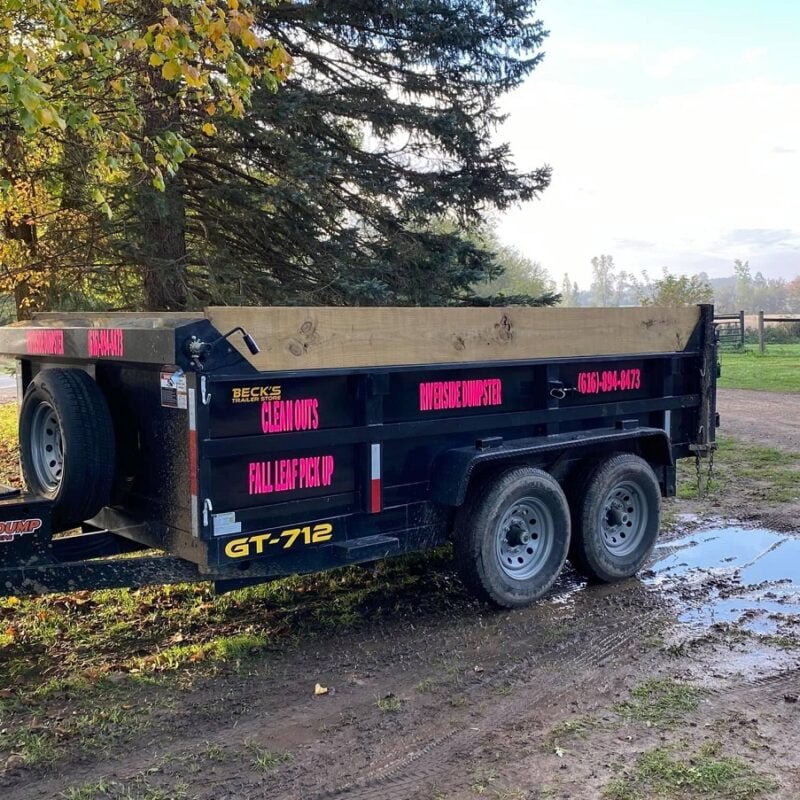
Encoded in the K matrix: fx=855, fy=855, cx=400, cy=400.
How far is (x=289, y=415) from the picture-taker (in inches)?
171

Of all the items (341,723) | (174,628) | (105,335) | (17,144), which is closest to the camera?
(341,723)

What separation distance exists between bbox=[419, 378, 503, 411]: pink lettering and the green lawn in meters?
15.7

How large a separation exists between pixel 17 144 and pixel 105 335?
5399 mm

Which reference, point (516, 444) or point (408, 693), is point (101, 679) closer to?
point (408, 693)

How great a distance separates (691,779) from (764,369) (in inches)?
889

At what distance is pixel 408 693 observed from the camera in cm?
413

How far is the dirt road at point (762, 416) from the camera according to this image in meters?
12.2

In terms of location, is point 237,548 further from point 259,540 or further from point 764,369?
point 764,369

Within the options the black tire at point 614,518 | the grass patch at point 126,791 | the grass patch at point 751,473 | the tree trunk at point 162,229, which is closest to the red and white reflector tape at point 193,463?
the grass patch at point 126,791

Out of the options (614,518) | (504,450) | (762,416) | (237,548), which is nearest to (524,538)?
(504,450)

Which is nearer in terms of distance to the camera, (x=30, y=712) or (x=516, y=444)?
(x=30, y=712)

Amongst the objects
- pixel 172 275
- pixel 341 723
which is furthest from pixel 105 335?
pixel 172 275

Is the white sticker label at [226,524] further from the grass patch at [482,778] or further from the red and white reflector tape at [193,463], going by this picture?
the grass patch at [482,778]

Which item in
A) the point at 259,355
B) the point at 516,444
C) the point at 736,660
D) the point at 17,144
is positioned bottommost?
the point at 736,660
